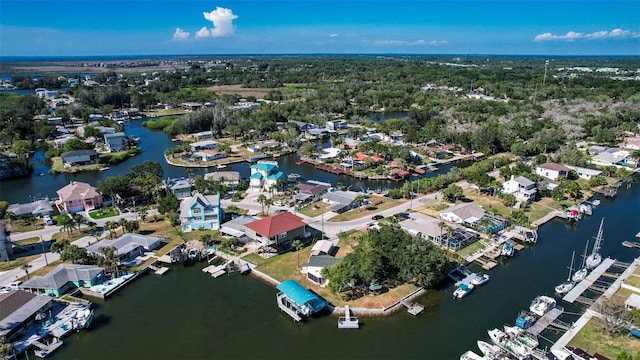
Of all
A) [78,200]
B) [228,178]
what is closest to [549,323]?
[228,178]

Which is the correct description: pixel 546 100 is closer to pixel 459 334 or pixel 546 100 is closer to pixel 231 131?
pixel 231 131

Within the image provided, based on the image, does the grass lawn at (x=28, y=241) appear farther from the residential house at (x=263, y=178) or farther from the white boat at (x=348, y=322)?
the white boat at (x=348, y=322)

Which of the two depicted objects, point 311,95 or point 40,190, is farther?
point 311,95

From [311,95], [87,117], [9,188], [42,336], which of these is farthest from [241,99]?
[42,336]

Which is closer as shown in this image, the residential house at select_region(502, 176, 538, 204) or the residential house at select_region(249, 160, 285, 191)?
the residential house at select_region(502, 176, 538, 204)

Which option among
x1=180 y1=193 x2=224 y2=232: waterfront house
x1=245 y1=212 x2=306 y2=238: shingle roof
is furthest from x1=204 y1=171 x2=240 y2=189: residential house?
x1=245 y1=212 x2=306 y2=238: shingle roof

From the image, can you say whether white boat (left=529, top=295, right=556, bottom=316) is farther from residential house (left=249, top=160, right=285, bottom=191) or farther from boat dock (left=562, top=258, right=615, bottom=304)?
residential house (left=249, top=160, right=285, bottom=191)
